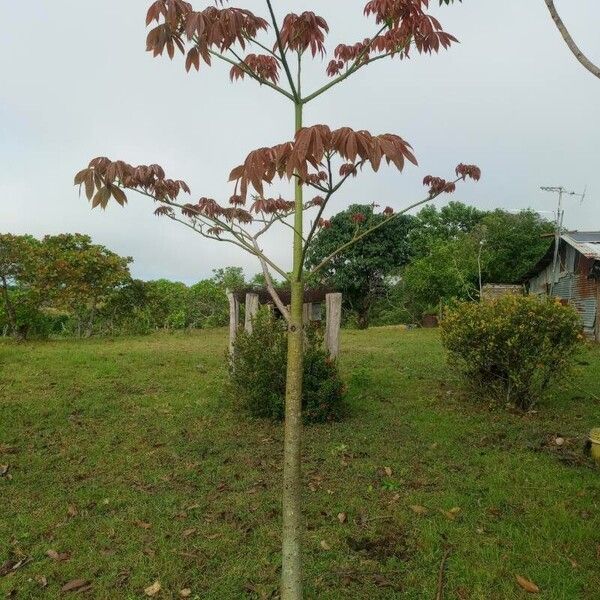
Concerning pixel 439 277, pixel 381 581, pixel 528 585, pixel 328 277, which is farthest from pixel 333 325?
pixel 328 277

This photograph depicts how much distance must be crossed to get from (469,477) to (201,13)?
172 inches

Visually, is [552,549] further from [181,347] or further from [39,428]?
[181,347]

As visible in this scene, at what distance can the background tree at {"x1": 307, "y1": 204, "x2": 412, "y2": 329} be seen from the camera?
29.0 meters

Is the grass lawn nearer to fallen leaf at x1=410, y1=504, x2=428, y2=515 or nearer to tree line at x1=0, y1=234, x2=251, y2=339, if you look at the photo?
fallen leaf at x1=410, y1=504, x2=428, y2=515

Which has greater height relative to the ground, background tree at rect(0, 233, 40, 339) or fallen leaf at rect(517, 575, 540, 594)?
background tree at rect(0, 233, 40, 339)

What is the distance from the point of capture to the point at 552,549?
364cm

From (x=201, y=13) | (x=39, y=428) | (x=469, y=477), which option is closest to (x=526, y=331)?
(x=469, y=477)

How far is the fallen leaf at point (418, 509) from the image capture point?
422cm

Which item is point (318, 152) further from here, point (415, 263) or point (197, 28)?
point (415, 263)

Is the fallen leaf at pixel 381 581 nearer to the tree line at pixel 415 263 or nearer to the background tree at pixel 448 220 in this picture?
the tree line at pixel 415 263

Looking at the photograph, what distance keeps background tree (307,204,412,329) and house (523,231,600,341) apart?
849 cm

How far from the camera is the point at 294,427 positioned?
2.59m

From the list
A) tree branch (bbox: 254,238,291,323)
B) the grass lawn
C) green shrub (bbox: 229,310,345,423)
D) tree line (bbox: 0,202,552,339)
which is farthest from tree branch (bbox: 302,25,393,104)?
tree line (bbox: 0,202,552,339)

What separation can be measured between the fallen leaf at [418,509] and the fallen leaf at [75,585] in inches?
95.3
